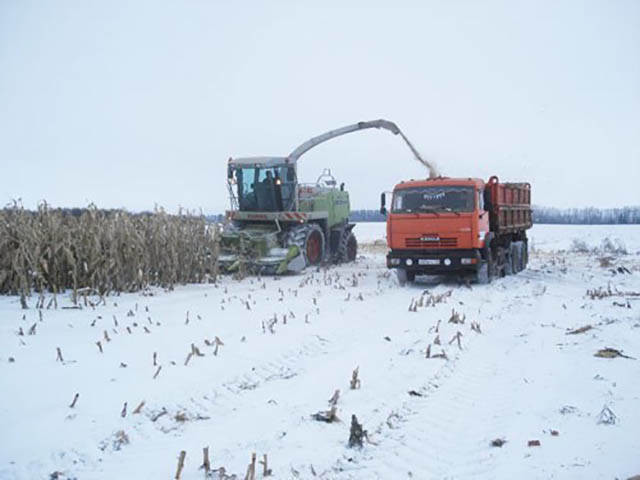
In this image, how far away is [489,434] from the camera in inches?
174

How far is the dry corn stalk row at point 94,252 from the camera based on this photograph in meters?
9.88

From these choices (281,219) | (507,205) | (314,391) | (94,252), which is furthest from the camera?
(281,219)

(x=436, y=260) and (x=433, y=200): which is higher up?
(x=433, y=200)

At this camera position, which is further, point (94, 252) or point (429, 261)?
point (429, 261)

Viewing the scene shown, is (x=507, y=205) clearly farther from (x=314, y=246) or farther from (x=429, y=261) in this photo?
(x=314, y=246)

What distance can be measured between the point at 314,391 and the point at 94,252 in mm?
6566

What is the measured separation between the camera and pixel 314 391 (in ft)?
17.8

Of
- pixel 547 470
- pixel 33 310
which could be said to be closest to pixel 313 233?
pixel 33 310

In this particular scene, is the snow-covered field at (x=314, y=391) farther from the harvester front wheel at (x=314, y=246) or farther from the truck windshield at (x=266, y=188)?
the truck windshield at (x=266, y=188)

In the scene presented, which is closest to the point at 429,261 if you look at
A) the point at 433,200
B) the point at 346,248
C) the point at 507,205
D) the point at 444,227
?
the point at 444,227

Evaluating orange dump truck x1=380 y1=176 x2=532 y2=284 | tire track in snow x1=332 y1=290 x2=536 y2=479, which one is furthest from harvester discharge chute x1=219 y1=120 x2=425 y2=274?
tire track in snow x1=332 y1=290 x2=536 y2=479

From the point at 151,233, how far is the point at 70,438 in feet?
28.7

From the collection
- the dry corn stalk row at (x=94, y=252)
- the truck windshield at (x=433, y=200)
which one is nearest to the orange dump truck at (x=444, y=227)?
the truck windshield at (x=433, y=200)

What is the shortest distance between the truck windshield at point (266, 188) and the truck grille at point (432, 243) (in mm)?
5047
